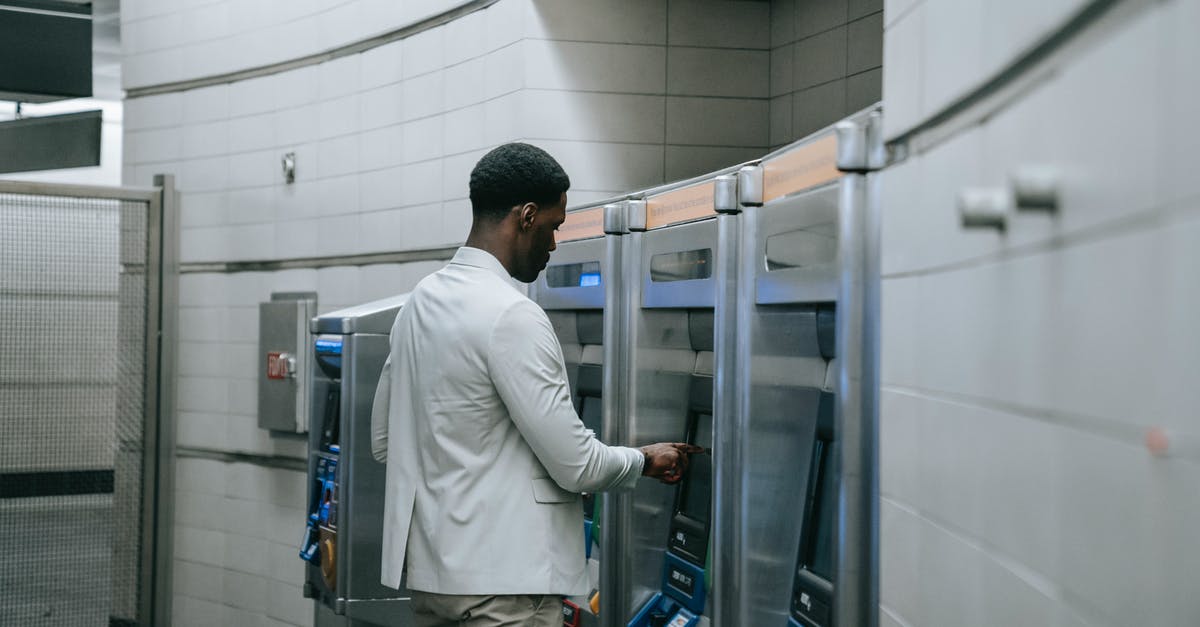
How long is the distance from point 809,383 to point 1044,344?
40.3 inches

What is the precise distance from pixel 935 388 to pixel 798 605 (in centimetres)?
73

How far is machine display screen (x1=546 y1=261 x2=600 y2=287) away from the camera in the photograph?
300 cm

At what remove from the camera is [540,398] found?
2.11 meters

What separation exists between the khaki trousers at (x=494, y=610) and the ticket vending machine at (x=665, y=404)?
441 millimetres

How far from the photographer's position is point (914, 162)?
157 cm

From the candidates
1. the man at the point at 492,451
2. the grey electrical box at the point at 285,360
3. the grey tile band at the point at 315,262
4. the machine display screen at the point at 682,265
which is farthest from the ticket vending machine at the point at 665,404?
the grey electrical box at the point at 285,360

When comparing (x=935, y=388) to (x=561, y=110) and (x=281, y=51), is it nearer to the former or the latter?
(x=561, y=110)

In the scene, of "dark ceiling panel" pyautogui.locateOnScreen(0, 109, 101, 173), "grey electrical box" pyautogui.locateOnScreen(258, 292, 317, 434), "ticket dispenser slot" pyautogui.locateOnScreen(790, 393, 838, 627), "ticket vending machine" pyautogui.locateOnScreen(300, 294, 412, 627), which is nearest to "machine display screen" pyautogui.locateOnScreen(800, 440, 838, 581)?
"ticket dispenser slot" pyautogui.locateOnScreen(790, 393, 838, 627)

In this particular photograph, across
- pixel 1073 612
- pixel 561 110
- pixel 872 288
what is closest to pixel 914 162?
pixel 872 288

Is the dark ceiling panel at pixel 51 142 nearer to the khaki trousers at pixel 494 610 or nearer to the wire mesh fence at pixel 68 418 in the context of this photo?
the wire mesh fence at pixel 68 418

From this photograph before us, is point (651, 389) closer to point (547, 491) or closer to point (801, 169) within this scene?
point (547, 491)

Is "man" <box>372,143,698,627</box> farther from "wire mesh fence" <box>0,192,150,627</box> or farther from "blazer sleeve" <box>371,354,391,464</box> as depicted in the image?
"wire mesh fence" <box>0,192,150,627</box>

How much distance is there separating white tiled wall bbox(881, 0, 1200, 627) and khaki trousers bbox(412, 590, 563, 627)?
709 mm

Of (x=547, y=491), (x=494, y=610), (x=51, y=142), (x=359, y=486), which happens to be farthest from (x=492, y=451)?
(x=51, y=142)
